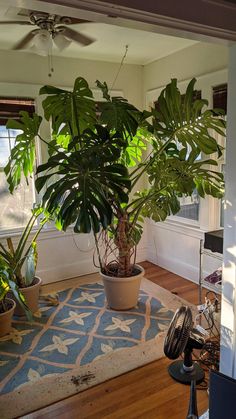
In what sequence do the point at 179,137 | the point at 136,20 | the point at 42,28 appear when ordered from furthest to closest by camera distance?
the point at 179,137
the point at 42,28
the point at 136,20

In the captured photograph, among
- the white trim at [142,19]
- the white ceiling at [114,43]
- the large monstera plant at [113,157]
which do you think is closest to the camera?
the white trim at [142,19]

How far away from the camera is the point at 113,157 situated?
81.0 inches

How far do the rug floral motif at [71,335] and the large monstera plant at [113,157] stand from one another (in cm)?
39

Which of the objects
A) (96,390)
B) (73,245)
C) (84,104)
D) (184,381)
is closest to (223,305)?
(184,381)

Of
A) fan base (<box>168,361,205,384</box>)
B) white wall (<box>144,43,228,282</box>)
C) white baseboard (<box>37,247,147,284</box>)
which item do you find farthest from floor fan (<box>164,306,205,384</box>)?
white baseboard (<box>37,247,147,284</box>)

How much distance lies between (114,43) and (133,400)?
2.90 m

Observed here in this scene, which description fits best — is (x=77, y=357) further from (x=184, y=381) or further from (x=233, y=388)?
(x=233, y=388)

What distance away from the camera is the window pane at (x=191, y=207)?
11.5 ft

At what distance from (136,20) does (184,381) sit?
6.49ft

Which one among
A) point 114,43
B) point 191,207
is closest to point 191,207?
point 191,207

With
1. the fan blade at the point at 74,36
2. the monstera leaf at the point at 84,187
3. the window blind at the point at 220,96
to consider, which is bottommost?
the monstera leaf at the point at 84,187

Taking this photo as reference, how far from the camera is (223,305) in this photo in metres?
1.69

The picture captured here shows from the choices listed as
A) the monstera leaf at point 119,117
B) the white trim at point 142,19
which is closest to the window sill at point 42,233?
the monstera leaf at point 119,117

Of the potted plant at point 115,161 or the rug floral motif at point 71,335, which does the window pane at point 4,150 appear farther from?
the rug floral motif at point 71,335
